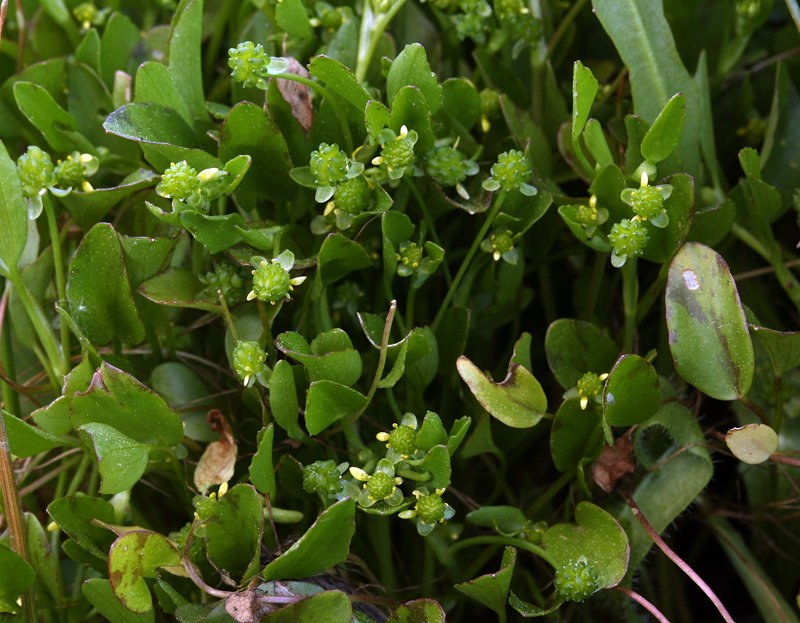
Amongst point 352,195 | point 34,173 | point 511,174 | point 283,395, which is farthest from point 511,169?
point 34,173

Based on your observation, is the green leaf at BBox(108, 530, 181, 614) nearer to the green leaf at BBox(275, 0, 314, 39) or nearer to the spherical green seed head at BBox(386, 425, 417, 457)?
A: the spherical green seed head at BBox(386, 425, 417, 457)

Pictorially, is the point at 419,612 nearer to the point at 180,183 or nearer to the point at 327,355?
the point at 327,355

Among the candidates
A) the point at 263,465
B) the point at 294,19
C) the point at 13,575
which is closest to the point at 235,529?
the point at 263,465

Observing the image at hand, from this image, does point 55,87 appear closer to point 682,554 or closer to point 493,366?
point 493,366

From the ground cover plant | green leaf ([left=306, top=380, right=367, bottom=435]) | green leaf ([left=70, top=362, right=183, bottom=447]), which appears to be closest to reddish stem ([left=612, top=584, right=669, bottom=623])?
the ground cover plant

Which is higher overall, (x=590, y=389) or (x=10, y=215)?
(x=10, y=215)

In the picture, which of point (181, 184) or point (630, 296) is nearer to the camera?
point (181, 184)

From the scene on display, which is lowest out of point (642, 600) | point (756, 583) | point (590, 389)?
point (756, 583)
